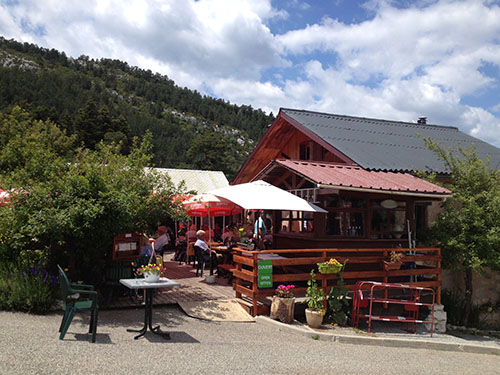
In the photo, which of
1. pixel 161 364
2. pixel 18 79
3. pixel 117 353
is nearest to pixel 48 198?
pixel 117 353

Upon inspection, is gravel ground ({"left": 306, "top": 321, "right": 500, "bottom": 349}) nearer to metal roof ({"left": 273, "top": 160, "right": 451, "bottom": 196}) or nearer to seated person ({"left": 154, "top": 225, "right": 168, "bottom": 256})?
metal roof ({"left": 273, "top": 160, "right": 451, "bottom": 196})

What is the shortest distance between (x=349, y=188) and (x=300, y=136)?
5956 mm

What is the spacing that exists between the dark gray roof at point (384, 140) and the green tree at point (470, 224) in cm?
142

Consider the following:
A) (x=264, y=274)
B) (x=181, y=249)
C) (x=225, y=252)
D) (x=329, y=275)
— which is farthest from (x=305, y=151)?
(x=264, y=274)

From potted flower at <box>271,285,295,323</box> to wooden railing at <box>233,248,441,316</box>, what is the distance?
10.2 inches

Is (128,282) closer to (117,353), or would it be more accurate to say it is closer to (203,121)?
(117,353)

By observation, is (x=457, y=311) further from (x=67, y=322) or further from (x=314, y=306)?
(x=67, y=322)

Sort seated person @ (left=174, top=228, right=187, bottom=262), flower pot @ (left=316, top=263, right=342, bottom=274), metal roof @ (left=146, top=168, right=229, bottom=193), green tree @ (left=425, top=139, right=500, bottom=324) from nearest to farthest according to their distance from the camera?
flower pot @ (left=316, top=263, right=342, bottom=274)
green tree @ (left=425, top=139, right=500, bottom=324)
seated person @ (left=174, top=228, right=187, bottom=262)
metal roof @ (left=146, top=168, right=229, bottom=193)

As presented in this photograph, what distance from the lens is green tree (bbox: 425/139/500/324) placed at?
10.1 m

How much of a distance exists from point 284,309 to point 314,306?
2.03ft

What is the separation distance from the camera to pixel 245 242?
12.1 meters

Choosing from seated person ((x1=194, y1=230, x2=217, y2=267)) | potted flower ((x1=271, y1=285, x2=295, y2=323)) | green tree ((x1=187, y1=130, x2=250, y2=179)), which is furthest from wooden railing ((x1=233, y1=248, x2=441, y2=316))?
green tree ((x1=187, y1=130, x2=250, y2=179))

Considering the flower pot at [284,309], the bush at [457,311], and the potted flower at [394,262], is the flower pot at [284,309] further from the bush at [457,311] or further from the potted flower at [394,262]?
the bush at [457,311]

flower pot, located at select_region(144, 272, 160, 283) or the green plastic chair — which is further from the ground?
flower pot, located at select_region(144, 272, 160, 283)
